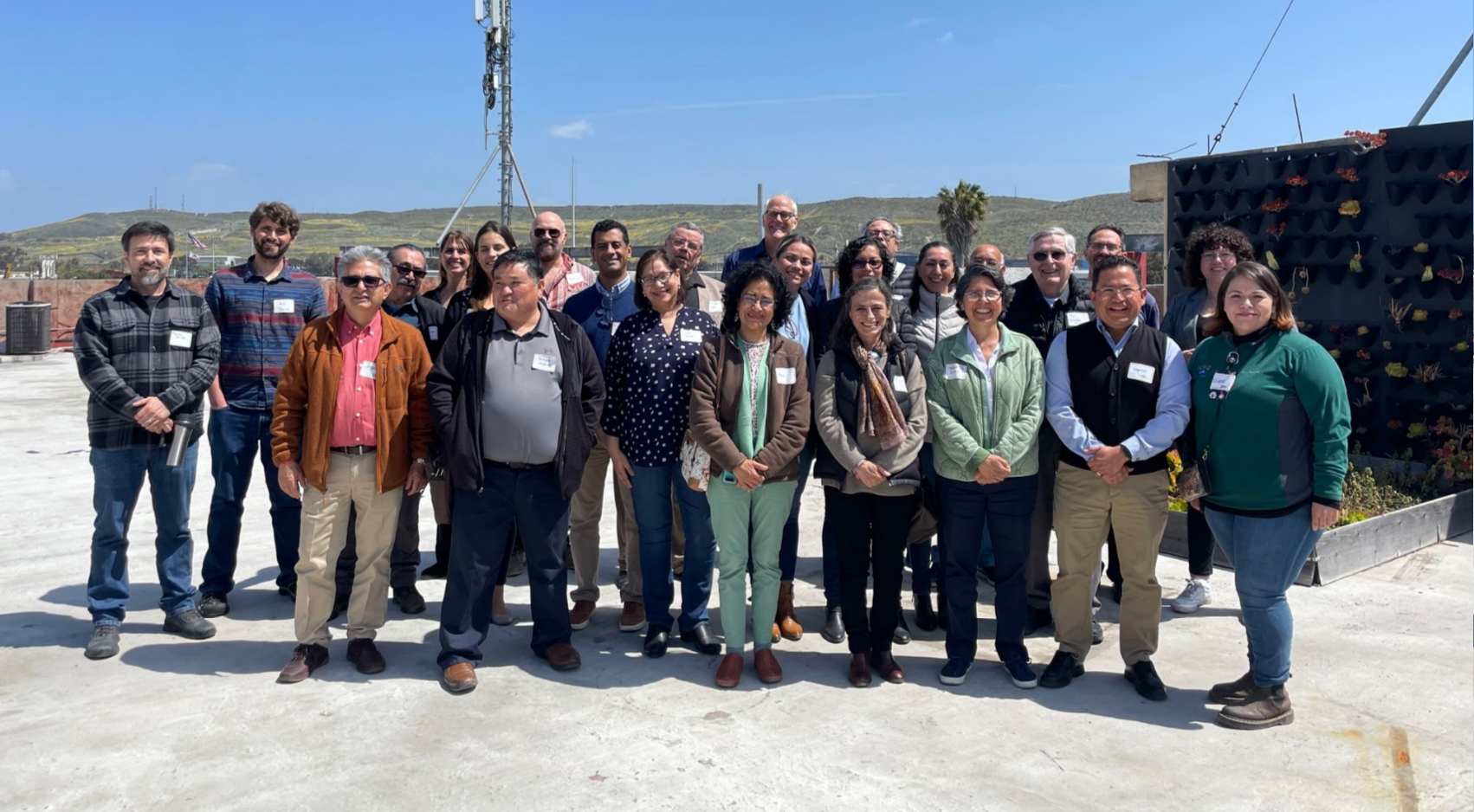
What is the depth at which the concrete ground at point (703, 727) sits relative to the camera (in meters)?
3.47

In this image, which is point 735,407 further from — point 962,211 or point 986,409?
point 962,211

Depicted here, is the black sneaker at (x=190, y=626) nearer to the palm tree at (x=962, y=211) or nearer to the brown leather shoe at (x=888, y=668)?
the brown leather shoe at (x=888, y=668)

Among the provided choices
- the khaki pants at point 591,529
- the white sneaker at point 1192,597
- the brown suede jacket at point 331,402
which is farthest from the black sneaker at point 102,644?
the white sneaker at point 1192,597

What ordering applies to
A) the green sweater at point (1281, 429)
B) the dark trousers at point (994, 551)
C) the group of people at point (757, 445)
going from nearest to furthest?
the green sweater at point (1281, 429), the group of people at point (757, 445), the dark trousers at point (994, 551)

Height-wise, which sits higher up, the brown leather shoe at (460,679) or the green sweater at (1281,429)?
the green sweater at (1281,429)

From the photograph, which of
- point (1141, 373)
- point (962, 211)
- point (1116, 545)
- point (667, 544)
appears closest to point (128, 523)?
point (667, 544)

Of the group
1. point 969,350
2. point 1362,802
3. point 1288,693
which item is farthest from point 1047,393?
point 1362,802

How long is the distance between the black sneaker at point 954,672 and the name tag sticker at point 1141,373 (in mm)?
1438

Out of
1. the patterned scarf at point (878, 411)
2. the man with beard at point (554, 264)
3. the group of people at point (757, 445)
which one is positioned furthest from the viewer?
the man with beard at point (554, 264)

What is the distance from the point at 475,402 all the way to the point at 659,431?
2.74 feet

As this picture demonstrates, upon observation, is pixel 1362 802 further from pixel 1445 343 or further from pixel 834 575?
pixel 1445 343

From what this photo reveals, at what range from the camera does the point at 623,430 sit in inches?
189

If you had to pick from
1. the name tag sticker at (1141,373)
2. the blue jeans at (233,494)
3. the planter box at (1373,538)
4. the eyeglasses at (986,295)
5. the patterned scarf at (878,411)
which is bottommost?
the planter box at (1373,538)

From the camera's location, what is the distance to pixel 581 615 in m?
5.26
